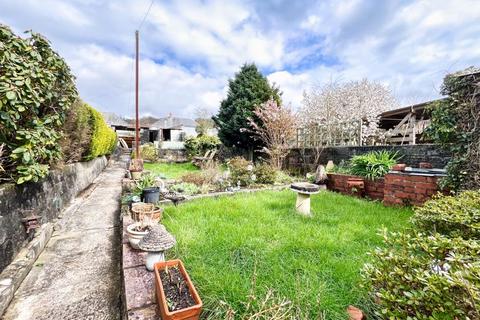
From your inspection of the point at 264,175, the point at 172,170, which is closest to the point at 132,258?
the point at 264,175

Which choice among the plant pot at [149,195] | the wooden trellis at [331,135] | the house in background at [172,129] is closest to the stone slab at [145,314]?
the plant pot at [149,195]

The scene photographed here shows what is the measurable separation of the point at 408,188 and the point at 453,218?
109 inches

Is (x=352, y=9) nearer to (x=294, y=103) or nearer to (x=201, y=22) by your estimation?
(x=201, y=22)

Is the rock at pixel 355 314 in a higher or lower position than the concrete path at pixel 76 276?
higher

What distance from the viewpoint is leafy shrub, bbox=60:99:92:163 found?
14.9 feet

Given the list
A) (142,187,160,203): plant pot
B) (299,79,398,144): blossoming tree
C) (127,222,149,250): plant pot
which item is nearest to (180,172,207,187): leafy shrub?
(142,187,160,203): plant pot

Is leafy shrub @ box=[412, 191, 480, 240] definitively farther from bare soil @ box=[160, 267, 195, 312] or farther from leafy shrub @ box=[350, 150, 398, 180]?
leafy shrub @ box=[350, 150, 398, 180]

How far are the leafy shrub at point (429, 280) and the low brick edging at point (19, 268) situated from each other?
2.98 m

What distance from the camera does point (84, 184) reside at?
6.38 metres

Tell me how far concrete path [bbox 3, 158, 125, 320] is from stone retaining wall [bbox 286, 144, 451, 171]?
6266 mm

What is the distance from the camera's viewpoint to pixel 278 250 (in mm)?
2527

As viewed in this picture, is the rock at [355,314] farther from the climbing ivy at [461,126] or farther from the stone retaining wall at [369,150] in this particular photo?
the stone retaining wall at [369,150]

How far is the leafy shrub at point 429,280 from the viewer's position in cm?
95

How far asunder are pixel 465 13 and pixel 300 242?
5.96 m
